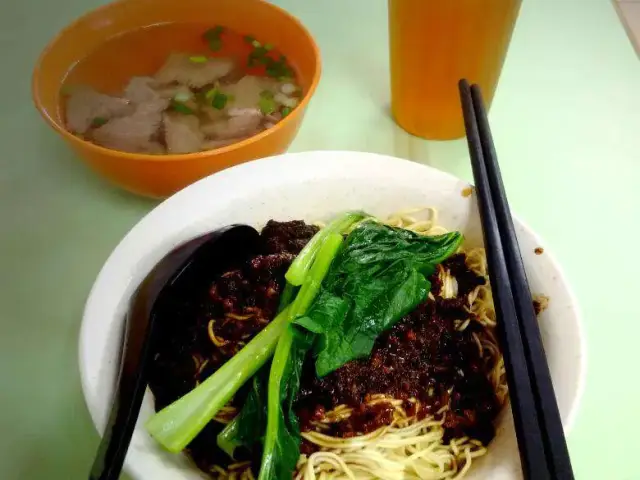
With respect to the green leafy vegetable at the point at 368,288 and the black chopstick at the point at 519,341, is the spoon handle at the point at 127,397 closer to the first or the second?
Result: the green leafy vegetable at the point at 368,288

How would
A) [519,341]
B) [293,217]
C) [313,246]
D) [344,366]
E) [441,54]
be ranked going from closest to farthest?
[519,341]
[344,366]
[313,246]
[293,217]
[441,54]

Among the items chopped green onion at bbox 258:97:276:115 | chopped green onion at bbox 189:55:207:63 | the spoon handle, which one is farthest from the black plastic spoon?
chopped green onion at bbox 189:55:207:63

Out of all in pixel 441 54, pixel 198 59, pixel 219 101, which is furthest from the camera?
pixel 198 59

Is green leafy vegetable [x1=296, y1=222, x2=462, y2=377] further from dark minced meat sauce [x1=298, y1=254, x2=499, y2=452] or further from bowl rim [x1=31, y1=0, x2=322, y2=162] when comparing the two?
bowl rim [x1=31, y1=0, x2=322, y2=162]

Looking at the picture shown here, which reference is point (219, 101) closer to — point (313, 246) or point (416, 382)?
point (313, 246)

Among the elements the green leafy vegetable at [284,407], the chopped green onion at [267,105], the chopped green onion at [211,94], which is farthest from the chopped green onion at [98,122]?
the green leafy vegetable at [284,407]

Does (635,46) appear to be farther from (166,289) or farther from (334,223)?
(166,289)

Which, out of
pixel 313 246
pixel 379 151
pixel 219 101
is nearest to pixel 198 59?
pixel 219 101

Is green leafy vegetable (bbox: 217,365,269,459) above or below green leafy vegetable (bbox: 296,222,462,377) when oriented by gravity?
below
